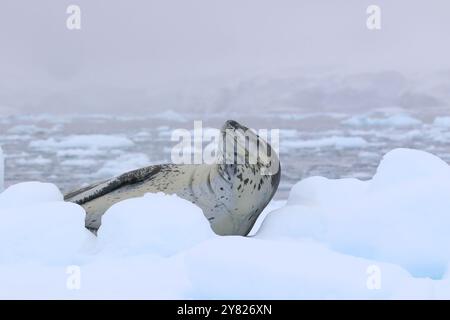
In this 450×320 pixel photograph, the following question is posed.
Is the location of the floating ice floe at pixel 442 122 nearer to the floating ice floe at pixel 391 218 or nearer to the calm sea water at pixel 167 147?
the calm sea water at pixel 167 147

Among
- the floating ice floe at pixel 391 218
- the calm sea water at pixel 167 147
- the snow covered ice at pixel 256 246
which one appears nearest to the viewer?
the snow covered ice at pixel 256 246

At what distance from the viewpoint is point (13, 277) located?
311cm

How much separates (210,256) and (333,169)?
41.3 feet

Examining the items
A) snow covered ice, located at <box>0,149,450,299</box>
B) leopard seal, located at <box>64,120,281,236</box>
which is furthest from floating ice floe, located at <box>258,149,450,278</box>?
leopard seal, located at <box>64,120,281,236</box>

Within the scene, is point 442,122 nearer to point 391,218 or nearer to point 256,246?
point 391,218

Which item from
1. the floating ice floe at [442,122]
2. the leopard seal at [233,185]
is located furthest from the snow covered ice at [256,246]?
the floating ice floe at [442,122]

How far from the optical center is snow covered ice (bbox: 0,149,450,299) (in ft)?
9.53

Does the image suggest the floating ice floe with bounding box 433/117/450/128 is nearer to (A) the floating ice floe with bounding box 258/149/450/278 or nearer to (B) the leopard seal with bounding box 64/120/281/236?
(A) the floating ice floe with bounding box 258/149/450/278

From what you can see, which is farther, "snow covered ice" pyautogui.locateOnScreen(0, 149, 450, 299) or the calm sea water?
the calm sea water

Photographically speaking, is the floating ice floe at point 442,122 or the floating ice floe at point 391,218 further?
the floating ice floe at point 442,122

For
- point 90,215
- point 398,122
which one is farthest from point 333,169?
point 90,215

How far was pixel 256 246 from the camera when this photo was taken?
10.4 feet

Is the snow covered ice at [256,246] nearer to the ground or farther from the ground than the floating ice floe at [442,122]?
nearer to the ground

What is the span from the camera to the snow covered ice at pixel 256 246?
9.53 ft
